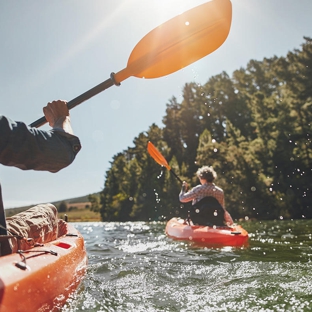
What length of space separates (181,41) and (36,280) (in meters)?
2.24

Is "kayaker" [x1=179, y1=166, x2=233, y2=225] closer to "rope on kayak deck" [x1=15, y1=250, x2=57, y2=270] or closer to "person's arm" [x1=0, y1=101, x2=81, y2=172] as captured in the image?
"rope on kayak deck" [x1=15, y1=250, x2=57, y2=270]

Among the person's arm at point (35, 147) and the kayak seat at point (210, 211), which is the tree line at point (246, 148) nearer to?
the kayak seat at point (210, 211)

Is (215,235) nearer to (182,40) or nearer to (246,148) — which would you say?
(182,40)

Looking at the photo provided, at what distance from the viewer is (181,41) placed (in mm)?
2918

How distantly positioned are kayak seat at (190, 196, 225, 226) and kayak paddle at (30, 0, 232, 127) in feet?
10.7

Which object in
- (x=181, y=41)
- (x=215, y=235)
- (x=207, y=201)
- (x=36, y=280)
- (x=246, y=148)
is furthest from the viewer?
(x=246, y=148)

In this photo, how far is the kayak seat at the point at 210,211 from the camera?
574cm

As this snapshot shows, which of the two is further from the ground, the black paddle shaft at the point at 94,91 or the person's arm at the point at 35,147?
the black paddle shaft at the point at 94,91

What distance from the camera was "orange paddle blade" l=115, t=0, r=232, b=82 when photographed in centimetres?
266

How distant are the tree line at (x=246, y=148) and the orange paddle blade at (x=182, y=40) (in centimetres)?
1666

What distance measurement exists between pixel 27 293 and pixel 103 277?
1552 millimetres

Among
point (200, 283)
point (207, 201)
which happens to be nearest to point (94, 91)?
point (200, 283)

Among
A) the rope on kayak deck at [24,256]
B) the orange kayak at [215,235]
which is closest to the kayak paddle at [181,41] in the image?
the rope on kayak deck at [24,256]

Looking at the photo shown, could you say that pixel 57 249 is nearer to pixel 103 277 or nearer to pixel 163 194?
pixel 103 277
